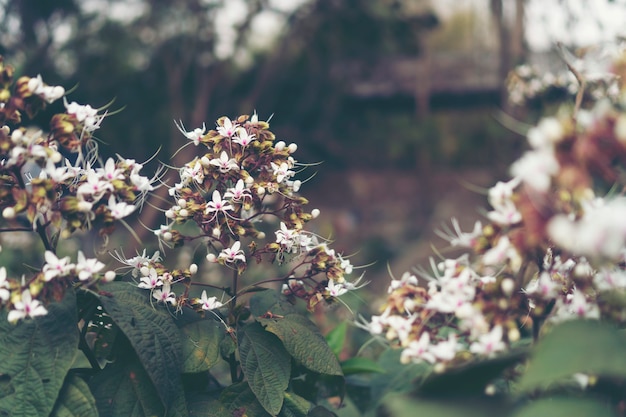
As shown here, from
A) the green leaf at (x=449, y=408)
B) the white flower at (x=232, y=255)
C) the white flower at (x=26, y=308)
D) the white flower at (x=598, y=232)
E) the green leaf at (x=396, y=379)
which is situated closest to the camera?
the white flower at (x=598, y=232)

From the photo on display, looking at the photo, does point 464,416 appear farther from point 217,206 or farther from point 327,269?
point 217,206

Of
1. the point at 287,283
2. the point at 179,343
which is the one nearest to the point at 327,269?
the point at 287,283

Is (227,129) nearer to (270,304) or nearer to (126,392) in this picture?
(270,304)

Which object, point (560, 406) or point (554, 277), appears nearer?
point (560, 406)

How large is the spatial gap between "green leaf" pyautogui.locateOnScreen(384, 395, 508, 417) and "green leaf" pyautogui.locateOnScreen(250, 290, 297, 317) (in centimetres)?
49

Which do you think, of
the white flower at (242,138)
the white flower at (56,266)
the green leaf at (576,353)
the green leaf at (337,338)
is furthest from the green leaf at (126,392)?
the green leaf at (576,353)

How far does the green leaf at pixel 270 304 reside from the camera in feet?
4.33

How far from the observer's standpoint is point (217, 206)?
1221 mm

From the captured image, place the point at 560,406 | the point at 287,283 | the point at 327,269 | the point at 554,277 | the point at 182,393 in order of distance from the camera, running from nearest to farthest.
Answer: the point at 560,406, the point at 554,277, the point at 182,393, the point at 327,269, the point at 287,283

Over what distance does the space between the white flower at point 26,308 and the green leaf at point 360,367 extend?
0.72 m

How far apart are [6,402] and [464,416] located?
78 cm

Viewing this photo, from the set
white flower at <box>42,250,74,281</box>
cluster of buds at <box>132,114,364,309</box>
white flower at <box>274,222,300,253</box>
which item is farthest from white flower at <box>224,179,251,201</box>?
white flower at <box>42,250,74,281</box>

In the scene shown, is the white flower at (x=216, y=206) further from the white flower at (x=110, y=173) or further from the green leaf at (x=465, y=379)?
the green leaf at (x=465, y=379)

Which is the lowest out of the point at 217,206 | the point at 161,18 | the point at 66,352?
the point at 161,18
